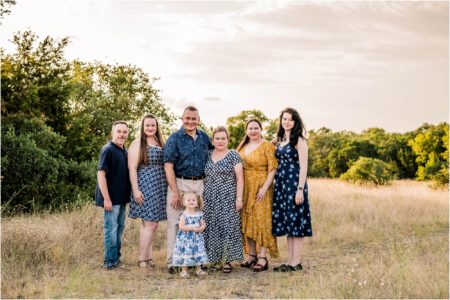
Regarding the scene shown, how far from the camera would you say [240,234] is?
6.61 meters

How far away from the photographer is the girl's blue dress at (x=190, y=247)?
633 cm

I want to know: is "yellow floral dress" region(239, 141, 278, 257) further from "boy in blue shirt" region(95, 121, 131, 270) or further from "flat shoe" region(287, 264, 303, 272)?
"boy in blue shirt" region(95, 121, 131, 270)

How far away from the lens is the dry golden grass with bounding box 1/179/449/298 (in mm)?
5488

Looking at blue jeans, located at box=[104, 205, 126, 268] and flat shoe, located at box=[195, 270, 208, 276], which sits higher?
blue jeans, located at box=[104, 205, 126, 268]

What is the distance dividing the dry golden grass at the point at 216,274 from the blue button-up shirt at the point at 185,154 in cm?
134

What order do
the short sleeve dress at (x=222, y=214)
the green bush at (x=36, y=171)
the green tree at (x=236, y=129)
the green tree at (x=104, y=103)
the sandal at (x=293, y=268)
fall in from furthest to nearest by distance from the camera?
the green tree at (x=236, y=129), the green tree at (x=104, y=103), the green bush at (x=36, y=171), the sandal at (x=293, y=268), the short sleeve dress at (x=222, y=214)

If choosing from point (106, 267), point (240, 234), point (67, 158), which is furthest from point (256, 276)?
point (67, 158)

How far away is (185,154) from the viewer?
639 cm

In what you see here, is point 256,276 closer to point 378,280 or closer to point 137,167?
point 378,280

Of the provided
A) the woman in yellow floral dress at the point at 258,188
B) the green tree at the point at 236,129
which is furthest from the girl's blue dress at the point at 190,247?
the green tree at the point at 236,129

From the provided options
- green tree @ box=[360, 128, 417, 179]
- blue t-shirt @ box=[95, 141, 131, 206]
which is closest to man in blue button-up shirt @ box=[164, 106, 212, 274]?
blue t-shirt @ box=[95, 141, 131, 206]

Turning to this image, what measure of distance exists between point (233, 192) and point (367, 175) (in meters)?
16.4

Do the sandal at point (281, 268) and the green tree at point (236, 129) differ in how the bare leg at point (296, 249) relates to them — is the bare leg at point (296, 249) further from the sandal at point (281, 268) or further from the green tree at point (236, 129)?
the green tree at point (236, 129)

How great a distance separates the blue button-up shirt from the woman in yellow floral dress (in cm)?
57
